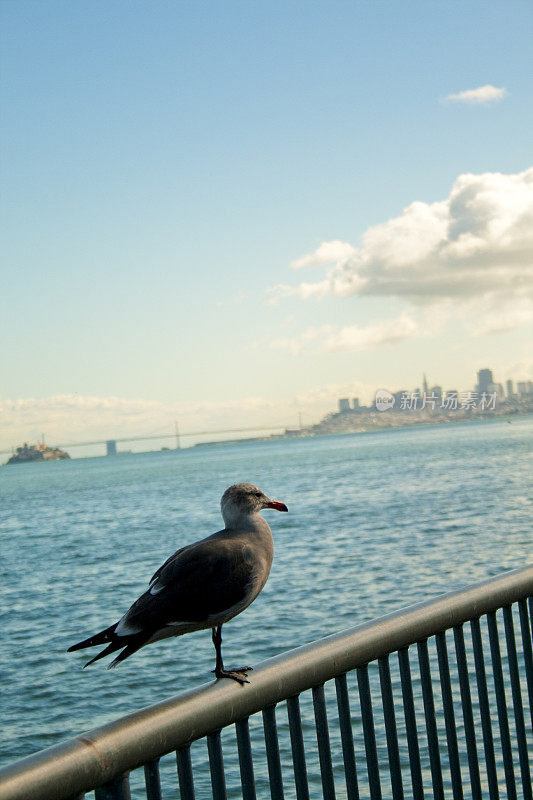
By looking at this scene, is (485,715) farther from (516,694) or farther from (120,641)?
(120,641)

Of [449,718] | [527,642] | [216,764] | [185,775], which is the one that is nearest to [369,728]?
[449,718]

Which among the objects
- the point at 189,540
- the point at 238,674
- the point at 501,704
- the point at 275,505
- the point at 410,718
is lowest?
the point at 189,540

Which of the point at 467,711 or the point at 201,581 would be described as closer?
the point at 201,581

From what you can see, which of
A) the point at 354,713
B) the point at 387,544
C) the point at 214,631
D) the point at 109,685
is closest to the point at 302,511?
the point at 387,544

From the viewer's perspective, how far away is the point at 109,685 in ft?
55.4

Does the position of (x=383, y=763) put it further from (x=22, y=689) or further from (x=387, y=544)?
(x=387, y=544)

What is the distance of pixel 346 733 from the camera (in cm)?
215

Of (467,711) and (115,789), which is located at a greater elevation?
(115,789)

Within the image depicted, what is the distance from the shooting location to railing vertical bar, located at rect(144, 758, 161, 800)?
179cm

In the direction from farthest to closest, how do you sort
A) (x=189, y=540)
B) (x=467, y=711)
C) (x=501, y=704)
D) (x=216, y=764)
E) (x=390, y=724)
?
1. (x=189, y=540)
2. (x=501, y=704)
3. (x=467, y=711)
4. (x=390, y=724)
5. (x=216, y=764)

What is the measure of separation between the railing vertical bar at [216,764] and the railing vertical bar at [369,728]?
0.43 metres

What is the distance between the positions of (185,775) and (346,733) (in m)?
0.48

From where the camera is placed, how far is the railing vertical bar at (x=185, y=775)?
6.03ft

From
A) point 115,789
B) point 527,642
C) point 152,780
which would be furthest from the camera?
point 527,642
